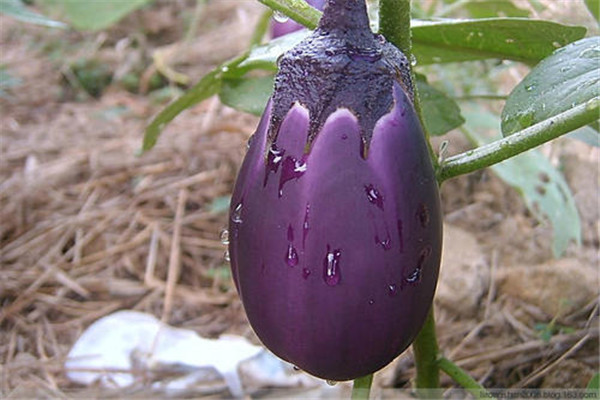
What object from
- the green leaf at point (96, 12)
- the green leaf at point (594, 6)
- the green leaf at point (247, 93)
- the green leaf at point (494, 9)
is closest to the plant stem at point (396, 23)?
the green leaf at point (247, 93)

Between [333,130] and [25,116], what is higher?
[333,130]

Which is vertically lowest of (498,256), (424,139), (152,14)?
(498,256)

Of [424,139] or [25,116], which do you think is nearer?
[424,139]

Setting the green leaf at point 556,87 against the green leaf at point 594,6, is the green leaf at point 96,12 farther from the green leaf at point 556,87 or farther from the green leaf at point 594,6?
the green leaf at point 556,87

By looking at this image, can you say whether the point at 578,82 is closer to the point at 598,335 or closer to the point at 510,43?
the point at 510,43

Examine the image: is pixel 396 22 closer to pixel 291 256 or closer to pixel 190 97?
pixel 291 256

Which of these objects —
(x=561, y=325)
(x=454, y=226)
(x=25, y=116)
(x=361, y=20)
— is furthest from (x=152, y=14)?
(x=361, y=20)

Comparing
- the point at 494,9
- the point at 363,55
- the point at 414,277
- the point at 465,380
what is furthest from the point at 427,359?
the point at 494,9
